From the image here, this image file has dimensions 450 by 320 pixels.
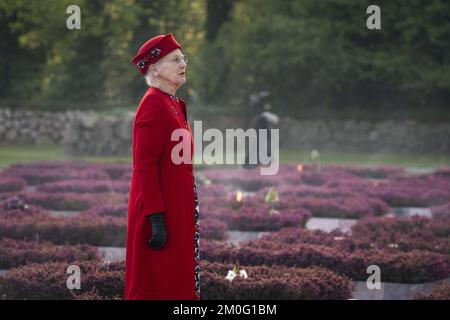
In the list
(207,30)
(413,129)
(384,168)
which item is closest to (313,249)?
(384,168)

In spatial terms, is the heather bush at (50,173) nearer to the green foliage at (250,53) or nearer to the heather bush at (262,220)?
the heather bush at (262,220)

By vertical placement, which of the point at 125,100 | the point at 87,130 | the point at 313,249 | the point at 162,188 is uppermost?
the point at 125,100

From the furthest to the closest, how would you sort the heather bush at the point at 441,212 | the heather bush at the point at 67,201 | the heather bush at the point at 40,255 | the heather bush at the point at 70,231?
the heather bush at the point at 67,201
the heather bush at the point at 441,212
the heather bush at the point at 70,231
the heather bush at the point at 40,255

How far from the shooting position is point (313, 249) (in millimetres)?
8602

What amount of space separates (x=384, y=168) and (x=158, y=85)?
14742 mm

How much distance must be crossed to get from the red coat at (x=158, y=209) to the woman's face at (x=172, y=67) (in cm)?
17

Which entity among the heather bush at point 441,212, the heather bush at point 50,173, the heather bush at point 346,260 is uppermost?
the heather bush at point 50,173

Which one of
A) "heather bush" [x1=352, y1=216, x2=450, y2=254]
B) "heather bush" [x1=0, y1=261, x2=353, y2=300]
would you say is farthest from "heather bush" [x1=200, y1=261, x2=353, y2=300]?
"heather bush" [x1=352, y1=216, x2=450, y2=254]

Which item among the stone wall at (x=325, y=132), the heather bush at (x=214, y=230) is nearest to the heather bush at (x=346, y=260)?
the heather bush at (x=214, y=230)

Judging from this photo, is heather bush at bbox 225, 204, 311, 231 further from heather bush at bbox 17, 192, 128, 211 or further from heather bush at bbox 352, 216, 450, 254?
heather bush at bbox 17, 192, 128, 211

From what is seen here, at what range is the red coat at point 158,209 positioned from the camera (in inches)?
200

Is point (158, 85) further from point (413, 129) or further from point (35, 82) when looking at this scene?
point (35, 82)

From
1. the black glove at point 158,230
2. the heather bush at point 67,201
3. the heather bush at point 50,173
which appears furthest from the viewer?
the heather bush at point 50,173

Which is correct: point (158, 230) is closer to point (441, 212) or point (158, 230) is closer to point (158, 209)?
point (158, 209)
